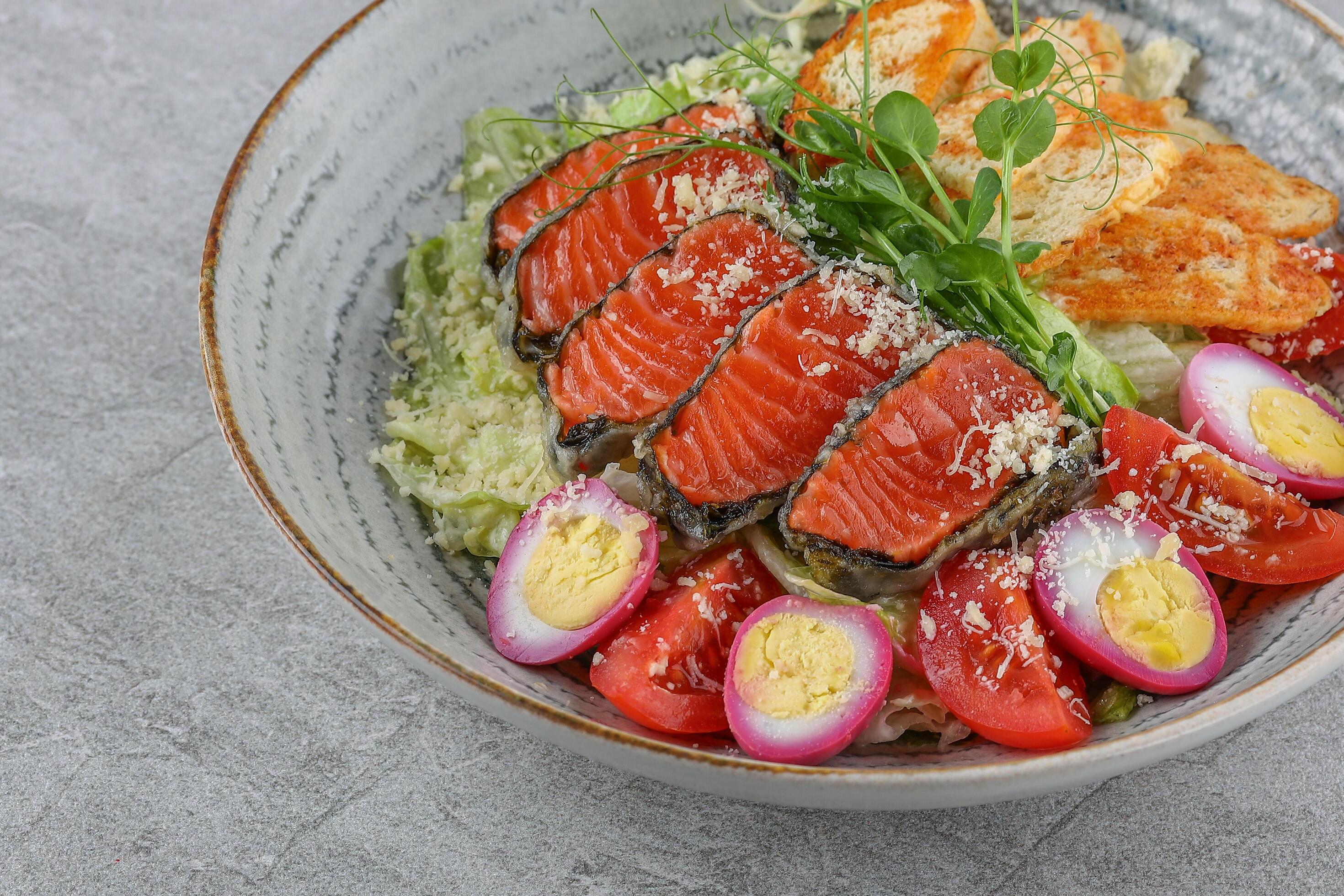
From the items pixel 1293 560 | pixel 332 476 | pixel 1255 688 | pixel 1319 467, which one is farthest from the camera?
pixel 332 476

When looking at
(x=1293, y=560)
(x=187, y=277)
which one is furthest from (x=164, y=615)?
(x=1293, y=560)

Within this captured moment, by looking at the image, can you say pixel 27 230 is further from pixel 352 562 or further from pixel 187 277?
pixel 352 562

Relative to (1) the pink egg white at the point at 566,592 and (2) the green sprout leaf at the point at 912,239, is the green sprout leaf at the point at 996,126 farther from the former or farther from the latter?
(1) the pink egg white at the point at 566,592

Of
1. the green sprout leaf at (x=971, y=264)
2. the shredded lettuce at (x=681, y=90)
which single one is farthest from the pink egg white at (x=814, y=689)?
the shredded lettuce at (x=681, y=90)

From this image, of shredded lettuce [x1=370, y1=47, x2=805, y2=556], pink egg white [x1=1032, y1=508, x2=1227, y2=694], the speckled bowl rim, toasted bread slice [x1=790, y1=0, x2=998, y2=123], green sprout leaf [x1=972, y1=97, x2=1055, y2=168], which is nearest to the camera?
the speckled bowl rim

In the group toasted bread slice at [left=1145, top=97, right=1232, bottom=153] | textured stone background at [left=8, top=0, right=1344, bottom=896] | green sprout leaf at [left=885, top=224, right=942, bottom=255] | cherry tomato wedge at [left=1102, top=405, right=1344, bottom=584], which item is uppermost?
toasted bread slice at [left=1145, top=97, right=1232, bottom=153]

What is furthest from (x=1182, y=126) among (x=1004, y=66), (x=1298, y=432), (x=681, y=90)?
(x=681, y=90)

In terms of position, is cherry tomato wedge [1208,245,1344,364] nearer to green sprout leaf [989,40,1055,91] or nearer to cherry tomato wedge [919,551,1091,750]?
green sprout leaf [989,40,1055,91]

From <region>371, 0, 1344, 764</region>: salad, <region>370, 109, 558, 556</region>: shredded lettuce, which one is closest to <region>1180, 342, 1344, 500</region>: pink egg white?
<region>371, 0, 1344, 764</region>: salad

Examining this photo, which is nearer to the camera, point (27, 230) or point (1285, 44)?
point (1285, 44)
